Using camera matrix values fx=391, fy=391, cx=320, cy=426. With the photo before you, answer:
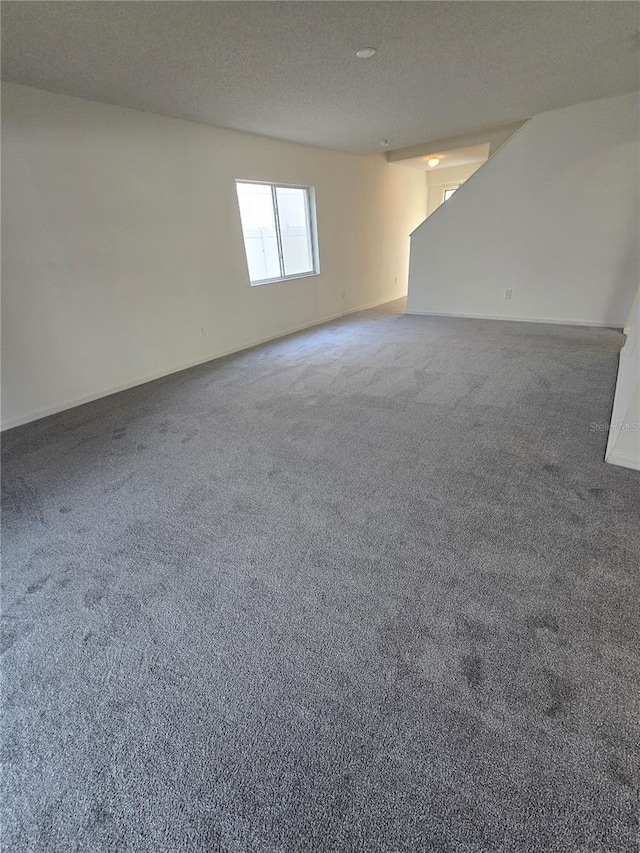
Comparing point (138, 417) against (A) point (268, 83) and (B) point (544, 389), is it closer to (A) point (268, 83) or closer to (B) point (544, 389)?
(A) point (268, 83)

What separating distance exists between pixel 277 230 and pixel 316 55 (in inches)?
110

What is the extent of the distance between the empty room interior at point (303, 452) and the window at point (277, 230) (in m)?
0.05

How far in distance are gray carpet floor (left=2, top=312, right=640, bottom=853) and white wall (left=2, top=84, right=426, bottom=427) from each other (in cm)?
100

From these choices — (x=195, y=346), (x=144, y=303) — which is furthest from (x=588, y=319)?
(x=144, y=303)

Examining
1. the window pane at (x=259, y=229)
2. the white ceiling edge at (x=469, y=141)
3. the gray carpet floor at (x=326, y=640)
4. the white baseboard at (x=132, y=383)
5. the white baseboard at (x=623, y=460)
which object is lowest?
the gray carpet floor at (x=326, y=640)

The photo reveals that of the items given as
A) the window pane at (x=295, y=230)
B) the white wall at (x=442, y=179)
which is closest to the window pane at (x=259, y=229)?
the window pane at (x=295, y=230)

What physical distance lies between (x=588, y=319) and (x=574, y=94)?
2446mm

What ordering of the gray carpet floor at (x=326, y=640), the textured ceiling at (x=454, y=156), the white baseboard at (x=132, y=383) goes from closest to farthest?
the gray carpet floor at (x=326, y=640), the white baseboard at (x=132, y=383), the textured ceiling at (x=454, y=156)

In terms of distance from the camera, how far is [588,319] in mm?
5078

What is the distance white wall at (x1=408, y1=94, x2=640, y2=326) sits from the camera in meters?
4.45

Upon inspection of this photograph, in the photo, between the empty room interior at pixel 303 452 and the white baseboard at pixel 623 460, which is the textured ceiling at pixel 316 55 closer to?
the empty room interior at pixel 303 452

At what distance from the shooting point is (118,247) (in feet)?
11.6

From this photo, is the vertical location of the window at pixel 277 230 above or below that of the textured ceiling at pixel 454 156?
below

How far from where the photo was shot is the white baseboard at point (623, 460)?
2141 mm
